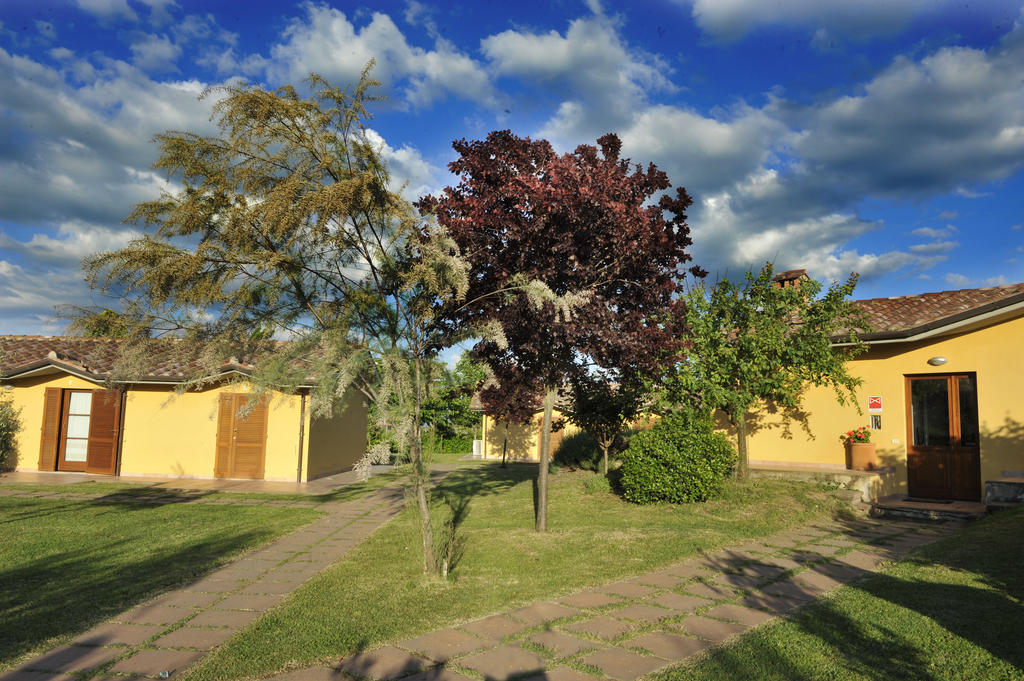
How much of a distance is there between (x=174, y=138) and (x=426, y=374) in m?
3.44

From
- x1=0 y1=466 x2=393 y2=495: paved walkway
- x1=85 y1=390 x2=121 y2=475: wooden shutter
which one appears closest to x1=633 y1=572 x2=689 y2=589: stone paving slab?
x1=0 y1=466 x2=393 y2=495: paved walkway

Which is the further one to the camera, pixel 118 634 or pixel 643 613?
pixel 643 613

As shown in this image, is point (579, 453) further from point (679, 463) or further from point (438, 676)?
point (438, 676)

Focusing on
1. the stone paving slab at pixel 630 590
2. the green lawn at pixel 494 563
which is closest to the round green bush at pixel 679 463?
the green lawn at pixel 494 563

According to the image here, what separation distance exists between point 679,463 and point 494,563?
4588mm

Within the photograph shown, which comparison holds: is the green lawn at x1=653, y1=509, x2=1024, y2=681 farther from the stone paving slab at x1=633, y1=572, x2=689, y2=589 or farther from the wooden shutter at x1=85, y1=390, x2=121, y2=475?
the wooden shutter at x1=85, y1=390, x2=121, y2=475

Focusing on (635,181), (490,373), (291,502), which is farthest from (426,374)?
(291,502)

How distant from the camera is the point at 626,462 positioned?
1081 centimetres

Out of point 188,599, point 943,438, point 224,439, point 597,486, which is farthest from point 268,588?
point 943,438

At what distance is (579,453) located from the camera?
1750 cm

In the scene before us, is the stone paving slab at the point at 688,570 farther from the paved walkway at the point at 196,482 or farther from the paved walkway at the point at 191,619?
the paved walkway at the point at 196,482

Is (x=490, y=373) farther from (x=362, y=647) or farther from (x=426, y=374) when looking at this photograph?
(x=362, y=647)

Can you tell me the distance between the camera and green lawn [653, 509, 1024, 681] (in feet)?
12.1

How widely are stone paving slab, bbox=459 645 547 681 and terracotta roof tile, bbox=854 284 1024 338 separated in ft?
31.6
